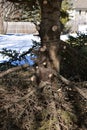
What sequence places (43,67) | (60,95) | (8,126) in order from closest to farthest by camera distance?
(8,126) < (60,95) < (43,67)

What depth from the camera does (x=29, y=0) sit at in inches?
171

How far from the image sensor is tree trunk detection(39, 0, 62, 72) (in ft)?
12.6

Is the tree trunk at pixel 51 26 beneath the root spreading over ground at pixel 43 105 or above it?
above

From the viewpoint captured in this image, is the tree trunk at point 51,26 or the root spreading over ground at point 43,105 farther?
the tree trunk at point 51,26

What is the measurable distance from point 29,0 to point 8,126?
5.68 ft

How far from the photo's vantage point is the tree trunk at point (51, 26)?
383 centimetres

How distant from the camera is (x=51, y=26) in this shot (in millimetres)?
3834

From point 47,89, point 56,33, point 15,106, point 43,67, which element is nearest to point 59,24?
point 56,33

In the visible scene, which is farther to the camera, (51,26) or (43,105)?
(51,26)

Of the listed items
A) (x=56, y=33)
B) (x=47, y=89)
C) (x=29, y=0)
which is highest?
(x=29, y=0)

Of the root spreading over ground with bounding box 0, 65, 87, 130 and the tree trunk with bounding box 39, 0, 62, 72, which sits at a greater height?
the tree trunk with bounding box 39, 0, 62, 72

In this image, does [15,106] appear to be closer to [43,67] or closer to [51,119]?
[51,119]

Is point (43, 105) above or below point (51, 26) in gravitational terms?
below

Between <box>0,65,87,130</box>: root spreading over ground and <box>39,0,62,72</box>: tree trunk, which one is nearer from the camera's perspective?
<box>0,65,87,130</box>: root spreading over ground
